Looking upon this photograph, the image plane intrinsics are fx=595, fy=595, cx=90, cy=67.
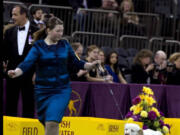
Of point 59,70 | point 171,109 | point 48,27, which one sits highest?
point 48,27

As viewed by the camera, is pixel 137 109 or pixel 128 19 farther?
pixel 128 19

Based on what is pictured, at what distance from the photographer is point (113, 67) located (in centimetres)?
1172

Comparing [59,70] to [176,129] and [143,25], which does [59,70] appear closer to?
[176,129]

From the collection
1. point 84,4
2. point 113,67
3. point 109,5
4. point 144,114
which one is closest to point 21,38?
point 144,114

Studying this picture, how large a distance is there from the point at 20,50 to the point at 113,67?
2.90 m

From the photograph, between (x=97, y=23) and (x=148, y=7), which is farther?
(x=148, y=7)

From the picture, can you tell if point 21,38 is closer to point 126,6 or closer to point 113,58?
point 113,58

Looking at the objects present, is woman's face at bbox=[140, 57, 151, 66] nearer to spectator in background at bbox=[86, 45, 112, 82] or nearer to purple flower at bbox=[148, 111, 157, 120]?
spectator in background at bbox=[86, 45, 112, 82]

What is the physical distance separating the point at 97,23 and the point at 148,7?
1.94 metres

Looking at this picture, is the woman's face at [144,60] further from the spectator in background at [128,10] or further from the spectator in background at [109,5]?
the spectator in background at [109,5]

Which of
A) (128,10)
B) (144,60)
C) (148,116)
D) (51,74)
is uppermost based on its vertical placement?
(128,10)

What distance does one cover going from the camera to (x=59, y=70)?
729cm

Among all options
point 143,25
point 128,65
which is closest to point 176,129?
point 128,65

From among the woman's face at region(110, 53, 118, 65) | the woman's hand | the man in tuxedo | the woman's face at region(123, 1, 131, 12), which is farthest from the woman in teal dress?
the woman's face at region(123, 1, 131, 12)
